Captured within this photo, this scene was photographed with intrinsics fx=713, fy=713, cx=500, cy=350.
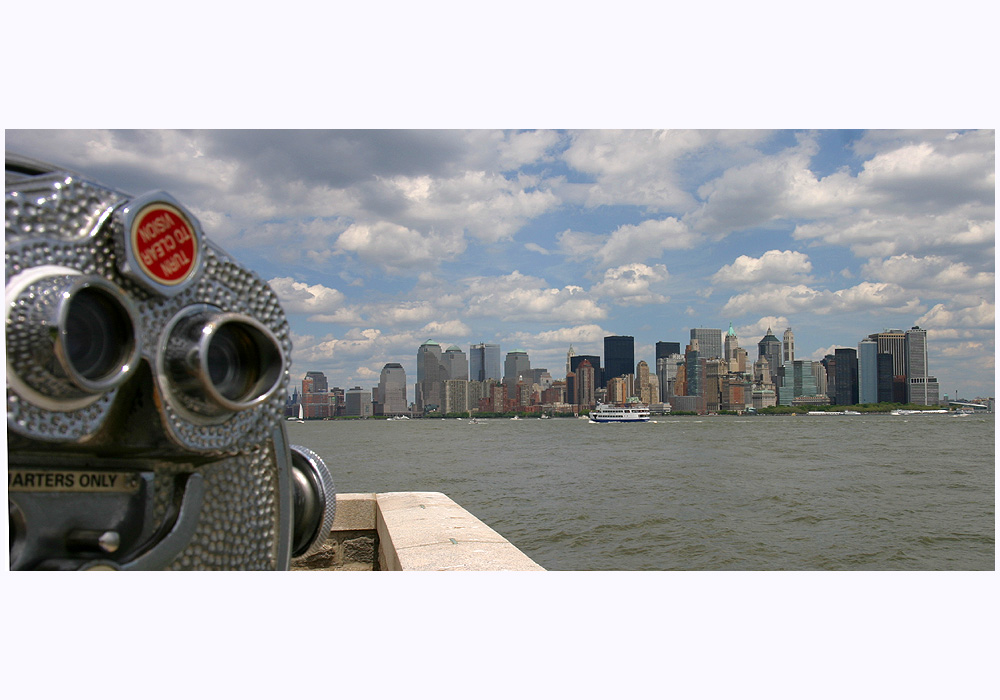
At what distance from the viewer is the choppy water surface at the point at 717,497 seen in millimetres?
8906

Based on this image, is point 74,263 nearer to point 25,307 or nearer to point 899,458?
point 25,307

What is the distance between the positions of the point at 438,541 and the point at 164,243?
1.98 metres

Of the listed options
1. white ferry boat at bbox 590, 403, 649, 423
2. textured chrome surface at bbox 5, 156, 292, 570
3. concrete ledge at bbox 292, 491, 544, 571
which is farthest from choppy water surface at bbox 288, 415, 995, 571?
white ferry boat at bbox 590, 403, 649, 423

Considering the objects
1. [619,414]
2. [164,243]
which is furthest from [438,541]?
[619,414]

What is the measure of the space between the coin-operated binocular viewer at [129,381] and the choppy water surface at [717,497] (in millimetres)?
1696

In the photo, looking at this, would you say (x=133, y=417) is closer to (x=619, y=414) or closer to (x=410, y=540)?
(x=410, y=540)

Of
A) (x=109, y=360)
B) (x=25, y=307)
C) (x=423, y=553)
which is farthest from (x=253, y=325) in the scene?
(x=423, y=553)

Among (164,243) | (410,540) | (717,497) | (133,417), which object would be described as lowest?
(717,497)

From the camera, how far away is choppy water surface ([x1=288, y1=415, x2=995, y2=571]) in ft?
29.2

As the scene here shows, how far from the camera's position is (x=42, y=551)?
1252 mm

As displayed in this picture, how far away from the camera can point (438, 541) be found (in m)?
2.96

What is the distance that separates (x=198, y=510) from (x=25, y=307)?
0.50 meters

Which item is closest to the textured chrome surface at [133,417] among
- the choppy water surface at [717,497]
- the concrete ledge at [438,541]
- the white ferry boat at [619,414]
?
the concrete ledge at [438,541]

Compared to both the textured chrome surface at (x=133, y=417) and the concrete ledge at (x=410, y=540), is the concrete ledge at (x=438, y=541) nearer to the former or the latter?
the concrete ledge at (x=410, y=540)
